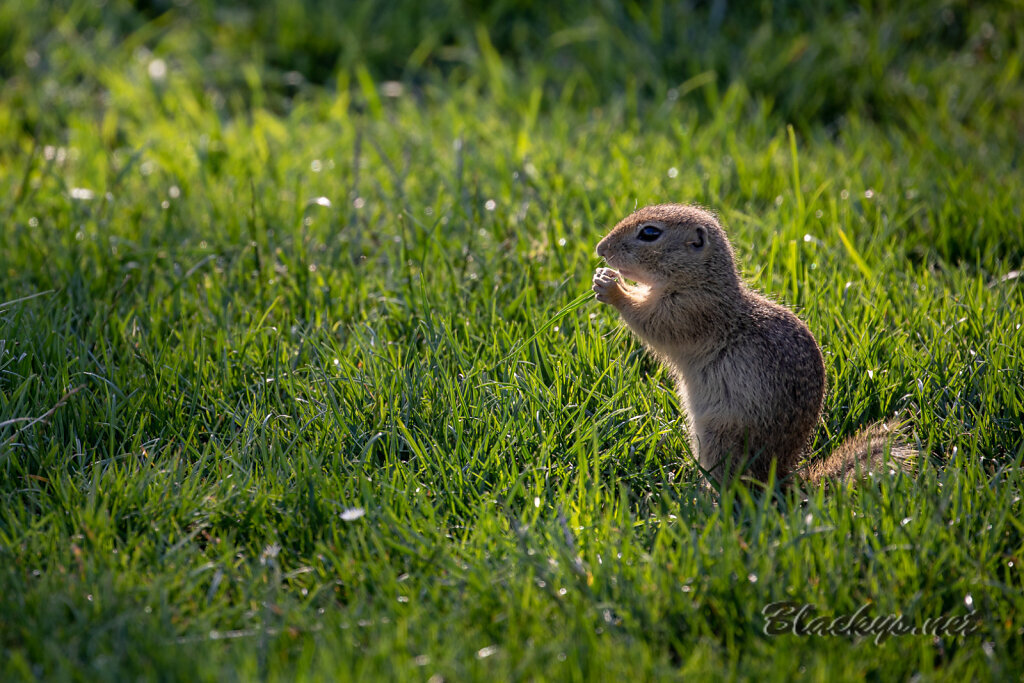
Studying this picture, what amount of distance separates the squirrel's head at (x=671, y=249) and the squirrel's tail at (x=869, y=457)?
26.5 inches

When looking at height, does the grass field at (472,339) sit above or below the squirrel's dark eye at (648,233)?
below

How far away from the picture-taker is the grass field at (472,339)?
94.9 inches

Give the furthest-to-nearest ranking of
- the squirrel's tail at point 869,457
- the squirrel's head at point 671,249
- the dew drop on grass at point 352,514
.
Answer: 1. the squirrel's head at point 671,249
2. the squirrel's tail at point 869,457
3. the dew drop on grass at point 352,514

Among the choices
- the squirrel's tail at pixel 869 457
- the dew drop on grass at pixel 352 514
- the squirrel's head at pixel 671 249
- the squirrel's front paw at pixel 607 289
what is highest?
the squirrel's head at pixel 671 249

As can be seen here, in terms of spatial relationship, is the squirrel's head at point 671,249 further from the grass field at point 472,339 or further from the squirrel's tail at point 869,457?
the squirrel's tail at point 869,457

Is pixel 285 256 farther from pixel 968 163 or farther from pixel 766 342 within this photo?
pixel 968 163

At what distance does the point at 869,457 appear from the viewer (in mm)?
2926

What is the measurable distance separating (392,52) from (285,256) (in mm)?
2740

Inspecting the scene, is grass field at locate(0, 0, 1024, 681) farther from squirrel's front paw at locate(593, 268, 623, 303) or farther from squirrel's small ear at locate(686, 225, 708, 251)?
squirrel's small ear at locate(686, 225, 708, 251)

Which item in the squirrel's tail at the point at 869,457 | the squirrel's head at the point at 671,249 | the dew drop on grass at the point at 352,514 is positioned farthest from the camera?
the squirrel's head at the point at 671,249

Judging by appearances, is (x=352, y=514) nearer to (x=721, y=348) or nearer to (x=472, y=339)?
(x=472, y=339)

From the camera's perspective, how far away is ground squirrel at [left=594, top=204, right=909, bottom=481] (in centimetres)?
299

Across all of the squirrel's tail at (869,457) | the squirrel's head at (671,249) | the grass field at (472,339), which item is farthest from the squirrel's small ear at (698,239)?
the squirrel's tail at (869,457)

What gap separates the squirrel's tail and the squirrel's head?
2.21 feet
